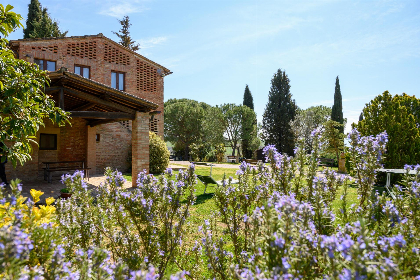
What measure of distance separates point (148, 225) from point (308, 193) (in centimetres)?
186

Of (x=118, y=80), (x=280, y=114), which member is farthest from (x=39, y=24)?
(x=280, y=114)

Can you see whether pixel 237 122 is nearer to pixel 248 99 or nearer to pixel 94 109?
pixel 248 99

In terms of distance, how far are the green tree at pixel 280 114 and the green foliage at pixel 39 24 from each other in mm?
28332

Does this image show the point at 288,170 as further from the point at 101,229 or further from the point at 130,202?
the point at 101,229

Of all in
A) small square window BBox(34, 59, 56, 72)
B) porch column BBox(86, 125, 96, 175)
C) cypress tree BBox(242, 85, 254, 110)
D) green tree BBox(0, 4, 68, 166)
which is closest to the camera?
green tree BBox(0, 4, 68, 166)

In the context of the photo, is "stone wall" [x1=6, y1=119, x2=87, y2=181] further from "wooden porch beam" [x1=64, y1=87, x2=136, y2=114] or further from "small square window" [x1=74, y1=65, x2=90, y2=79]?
"wooden porch beam" [x1=64, y1=87, x2=136, y2=114]

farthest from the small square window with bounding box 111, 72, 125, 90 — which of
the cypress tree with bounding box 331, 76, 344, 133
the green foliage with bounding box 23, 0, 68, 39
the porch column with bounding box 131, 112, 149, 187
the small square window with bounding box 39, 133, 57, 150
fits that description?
the cypress tree with bounding box 331, 76, 344, 133

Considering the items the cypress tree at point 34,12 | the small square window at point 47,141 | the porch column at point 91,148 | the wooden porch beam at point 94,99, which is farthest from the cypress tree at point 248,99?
the wooden porch beam at point 94,99

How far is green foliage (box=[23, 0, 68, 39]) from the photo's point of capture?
22875 millimetres

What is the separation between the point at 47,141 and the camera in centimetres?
1372

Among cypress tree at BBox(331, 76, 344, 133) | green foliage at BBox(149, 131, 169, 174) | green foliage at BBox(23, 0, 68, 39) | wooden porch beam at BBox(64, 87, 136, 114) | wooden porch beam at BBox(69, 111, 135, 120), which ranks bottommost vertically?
green foliage at BBox(149, 131, 169, 174)

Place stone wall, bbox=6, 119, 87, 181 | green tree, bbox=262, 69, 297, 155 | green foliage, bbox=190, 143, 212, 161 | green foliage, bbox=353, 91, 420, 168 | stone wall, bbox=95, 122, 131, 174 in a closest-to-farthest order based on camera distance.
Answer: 1. green foliage, bbox=353, 91, 420, 168
2. stone wall, bbox=6, 119, 87, 181
3. stone wall, bbox=95, 122, 131, 174
4. green foliage, bbox=190, 143, 212, 161
5. green tree, bbox=262, 69, 297, 155

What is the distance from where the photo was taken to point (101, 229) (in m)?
2.97

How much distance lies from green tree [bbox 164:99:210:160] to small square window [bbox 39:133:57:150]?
24.7 m
